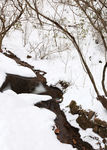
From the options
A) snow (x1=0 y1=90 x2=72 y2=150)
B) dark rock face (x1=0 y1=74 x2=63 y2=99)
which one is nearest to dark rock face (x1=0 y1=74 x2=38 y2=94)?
dark rock face (x1=0 y1=74 x2=63 y2=99)

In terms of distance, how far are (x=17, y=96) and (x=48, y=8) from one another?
5.30 metres

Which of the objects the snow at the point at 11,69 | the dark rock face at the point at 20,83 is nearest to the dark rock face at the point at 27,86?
the dark rock face at the point at 20,83

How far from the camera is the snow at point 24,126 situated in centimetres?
191

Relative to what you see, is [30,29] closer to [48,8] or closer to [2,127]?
[48,8]

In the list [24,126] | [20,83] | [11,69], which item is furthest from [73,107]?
[11,69]

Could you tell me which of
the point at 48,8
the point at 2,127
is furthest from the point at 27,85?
the point at 48,8

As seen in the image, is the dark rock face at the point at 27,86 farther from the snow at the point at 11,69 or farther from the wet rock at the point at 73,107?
the wet rock at the point at 73,107

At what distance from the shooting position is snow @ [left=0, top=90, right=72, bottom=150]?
6.28 ft

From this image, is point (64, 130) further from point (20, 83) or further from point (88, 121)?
point (20, 83)

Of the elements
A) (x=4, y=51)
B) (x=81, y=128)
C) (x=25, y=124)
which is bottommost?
(x=81, y=128)

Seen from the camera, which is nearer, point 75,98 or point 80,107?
point 80,107

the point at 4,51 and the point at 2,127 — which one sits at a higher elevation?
the point at 4,51

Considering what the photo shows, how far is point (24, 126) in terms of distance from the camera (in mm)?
2193

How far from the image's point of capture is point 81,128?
2623 millimetres
